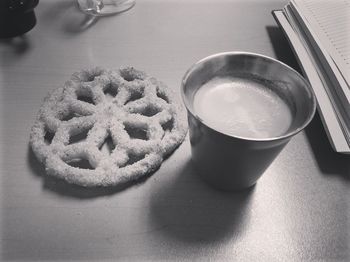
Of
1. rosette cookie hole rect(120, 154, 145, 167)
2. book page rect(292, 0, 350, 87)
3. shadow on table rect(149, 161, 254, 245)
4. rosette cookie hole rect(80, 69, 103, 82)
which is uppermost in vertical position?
book page rect(292, 0, 350, 87)

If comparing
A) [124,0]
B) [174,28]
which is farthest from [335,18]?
[124,0]

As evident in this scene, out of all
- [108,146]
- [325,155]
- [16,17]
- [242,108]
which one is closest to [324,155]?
[325,155]

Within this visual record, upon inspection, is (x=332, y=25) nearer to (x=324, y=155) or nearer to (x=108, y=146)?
(x=324, y=155)

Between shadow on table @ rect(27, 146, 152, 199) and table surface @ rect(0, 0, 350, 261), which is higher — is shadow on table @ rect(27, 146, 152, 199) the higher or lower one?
the higher one

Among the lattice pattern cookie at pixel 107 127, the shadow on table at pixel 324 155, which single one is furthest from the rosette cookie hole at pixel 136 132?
the shadow on table at pixel 324 155

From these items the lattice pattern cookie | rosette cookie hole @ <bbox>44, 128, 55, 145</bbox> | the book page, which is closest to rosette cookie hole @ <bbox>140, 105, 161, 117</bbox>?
the lattice pattern cookie

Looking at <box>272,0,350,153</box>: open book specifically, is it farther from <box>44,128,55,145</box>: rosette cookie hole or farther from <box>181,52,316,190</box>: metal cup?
<box>44,128,55,145</box>: rosette cookie hole
